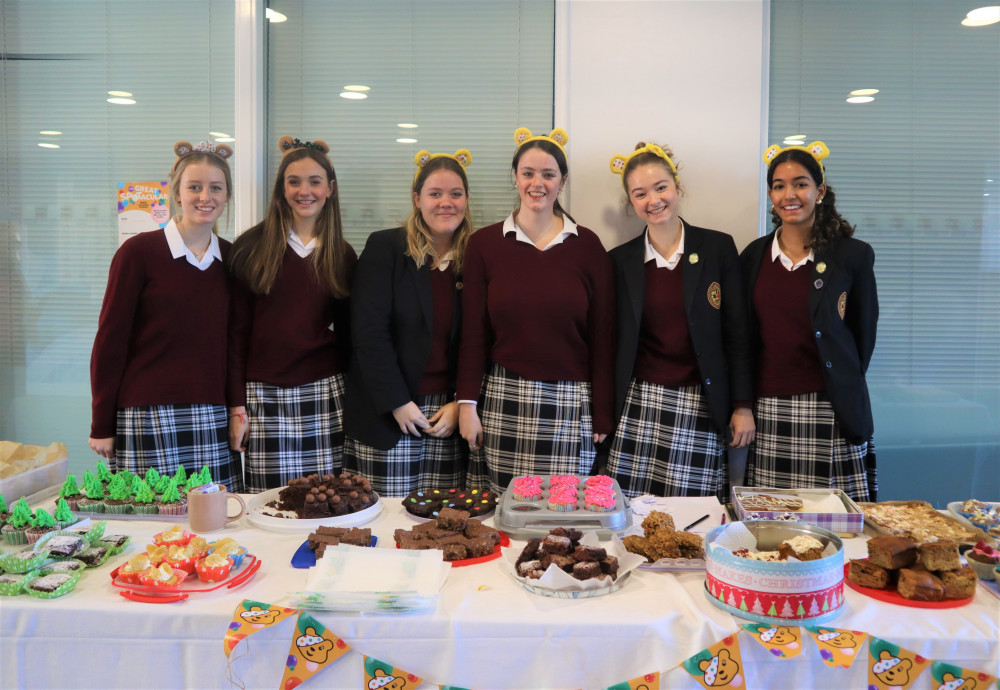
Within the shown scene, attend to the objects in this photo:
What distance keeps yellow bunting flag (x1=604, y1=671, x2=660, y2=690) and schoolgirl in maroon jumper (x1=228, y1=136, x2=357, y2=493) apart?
6.01 feet

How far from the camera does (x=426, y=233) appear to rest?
297 centimetres

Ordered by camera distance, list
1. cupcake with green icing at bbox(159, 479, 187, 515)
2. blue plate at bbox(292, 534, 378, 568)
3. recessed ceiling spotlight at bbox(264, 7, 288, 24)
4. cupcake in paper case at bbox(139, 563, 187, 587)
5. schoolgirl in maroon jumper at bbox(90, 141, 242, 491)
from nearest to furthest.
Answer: cupcake in paper case at bbox(139, 563, 187, 587) → blue plate at bbox(292, 534, 378, 568) → cupcake with green icing at bbox(159, 479, 187, 515) → schoolgirl in maroon jumper at bbox(90, 141, 242, 491) → recessed ceiling spotlight at bbox(264, 7, 288, 24)

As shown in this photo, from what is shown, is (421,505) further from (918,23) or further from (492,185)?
Answer: (918,23)

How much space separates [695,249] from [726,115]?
2.60 feet

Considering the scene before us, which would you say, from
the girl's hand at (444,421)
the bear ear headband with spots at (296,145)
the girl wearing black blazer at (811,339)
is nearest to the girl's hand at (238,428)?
the girl's hand at (444,421)

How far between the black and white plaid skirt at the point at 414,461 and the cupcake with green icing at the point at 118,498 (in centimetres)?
106

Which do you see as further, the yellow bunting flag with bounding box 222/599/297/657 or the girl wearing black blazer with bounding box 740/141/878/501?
the girl wearing black blazer with bounding box 740/141/878/501

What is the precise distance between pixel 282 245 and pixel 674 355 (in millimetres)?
1613

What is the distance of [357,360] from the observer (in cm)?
Answer: 292

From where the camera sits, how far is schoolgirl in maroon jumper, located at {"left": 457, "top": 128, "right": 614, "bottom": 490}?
2824 millimetres

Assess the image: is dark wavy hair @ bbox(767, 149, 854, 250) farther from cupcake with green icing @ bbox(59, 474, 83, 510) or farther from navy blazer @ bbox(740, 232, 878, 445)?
cupcake with green icing @ bbox(59, 474, 83, 510)

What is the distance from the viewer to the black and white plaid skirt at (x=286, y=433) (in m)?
2.89

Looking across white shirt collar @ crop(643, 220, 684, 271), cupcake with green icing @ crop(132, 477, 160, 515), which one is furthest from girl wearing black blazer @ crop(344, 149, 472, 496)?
cupcake with green icing @ crop(132, 477, 160, 515)

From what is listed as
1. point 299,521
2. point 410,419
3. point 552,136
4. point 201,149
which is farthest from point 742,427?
point 201,149
